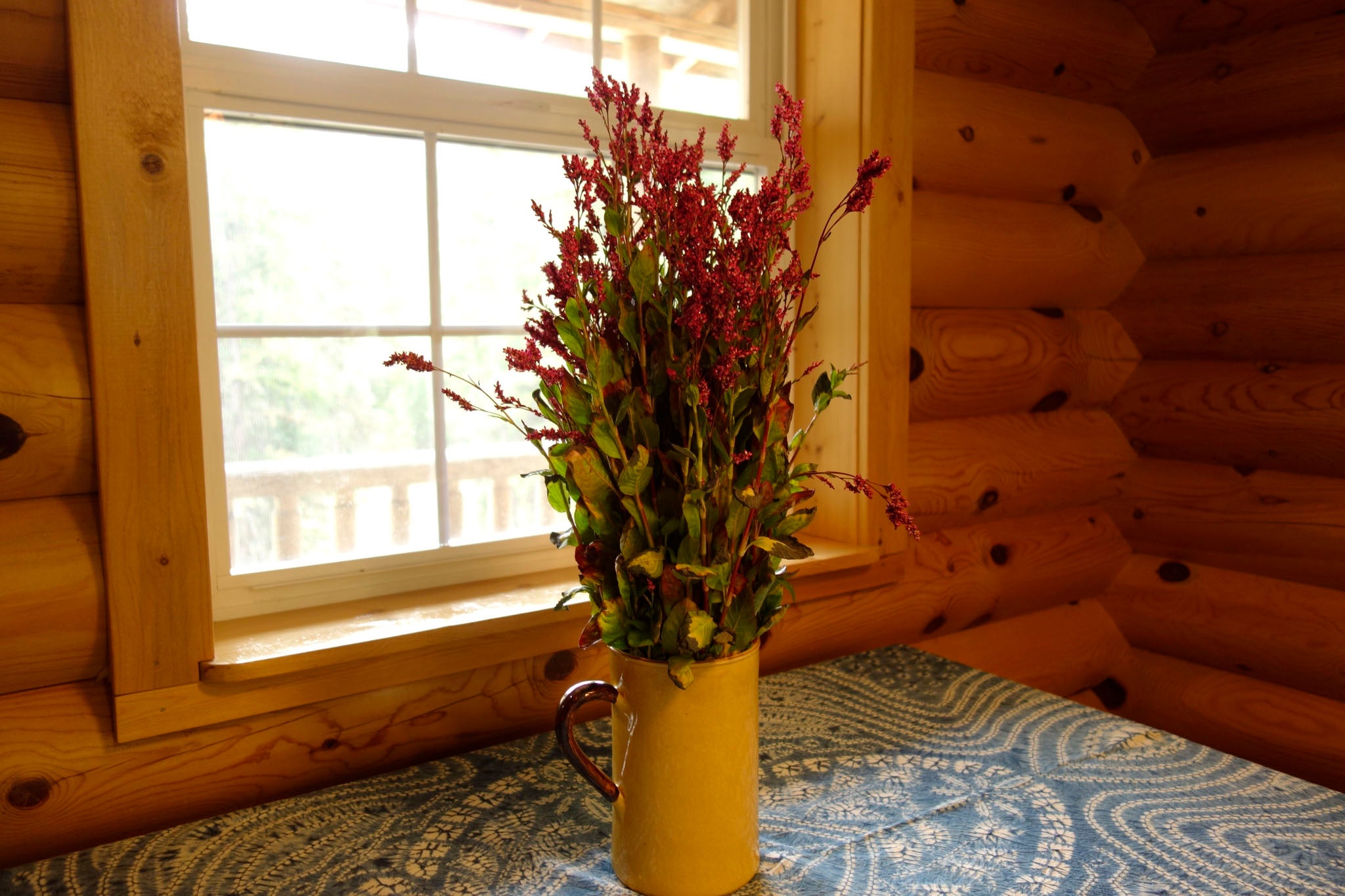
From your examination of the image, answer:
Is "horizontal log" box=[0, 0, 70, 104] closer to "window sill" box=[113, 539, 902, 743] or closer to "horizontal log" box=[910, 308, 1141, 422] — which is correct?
"window sill" box=[113, 539, 902, 743]

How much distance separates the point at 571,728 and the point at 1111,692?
1838 millimetres

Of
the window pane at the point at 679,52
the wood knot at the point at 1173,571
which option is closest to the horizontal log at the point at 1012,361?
the wood knot at the point at 1173,571

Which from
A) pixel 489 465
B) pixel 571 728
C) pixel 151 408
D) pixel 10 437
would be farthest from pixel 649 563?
pixel 489 465

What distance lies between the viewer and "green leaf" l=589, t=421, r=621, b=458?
853 mm

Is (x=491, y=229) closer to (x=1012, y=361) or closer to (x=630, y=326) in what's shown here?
(x=630, y=326)

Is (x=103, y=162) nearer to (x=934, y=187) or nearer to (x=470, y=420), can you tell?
(x=470, y=420)

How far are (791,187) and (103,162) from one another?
0.72 metres

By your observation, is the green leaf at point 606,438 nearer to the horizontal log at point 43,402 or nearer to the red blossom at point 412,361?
the red blossom at point 412,361

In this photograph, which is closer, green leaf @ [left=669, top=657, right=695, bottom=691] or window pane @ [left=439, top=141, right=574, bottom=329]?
green leaf @ [left=669, top=657, right=695, bottom=691]

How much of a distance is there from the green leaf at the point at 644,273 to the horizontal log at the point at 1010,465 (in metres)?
1.08

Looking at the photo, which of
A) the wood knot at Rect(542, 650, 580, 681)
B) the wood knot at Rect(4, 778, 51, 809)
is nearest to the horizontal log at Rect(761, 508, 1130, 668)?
the wood knot at Rect(542, 650, 580, 681)

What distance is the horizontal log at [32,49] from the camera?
3.20 feet

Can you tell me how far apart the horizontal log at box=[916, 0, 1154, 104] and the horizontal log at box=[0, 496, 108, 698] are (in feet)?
5.17

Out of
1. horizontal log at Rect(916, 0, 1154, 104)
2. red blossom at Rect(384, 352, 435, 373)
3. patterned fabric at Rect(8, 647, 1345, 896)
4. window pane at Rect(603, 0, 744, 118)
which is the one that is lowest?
patterned fabric at Rect(8, 647, 1345, 896)
